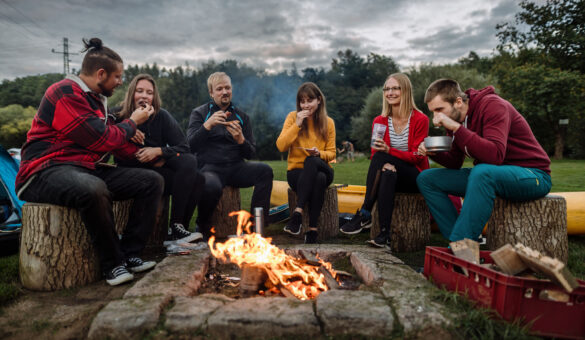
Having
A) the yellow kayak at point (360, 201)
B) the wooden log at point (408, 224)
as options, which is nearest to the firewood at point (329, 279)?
the wooden log at point (408, 224)

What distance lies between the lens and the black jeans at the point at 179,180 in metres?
3.53

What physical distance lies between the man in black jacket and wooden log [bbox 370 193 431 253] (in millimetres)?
1506

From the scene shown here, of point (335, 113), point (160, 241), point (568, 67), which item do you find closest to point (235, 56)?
point (335, 113)

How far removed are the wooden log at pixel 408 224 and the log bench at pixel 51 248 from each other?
109 inches

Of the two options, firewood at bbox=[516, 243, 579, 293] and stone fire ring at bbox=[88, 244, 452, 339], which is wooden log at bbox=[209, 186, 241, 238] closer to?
stone fire ring at bbox=[88, 244, 452, 339]

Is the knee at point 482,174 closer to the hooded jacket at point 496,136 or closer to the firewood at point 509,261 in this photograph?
the hooded jacket at point 496,136

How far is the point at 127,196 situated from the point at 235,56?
45.3 m

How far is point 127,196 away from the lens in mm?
2900

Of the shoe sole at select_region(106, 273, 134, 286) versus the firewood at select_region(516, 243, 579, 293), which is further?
the shoe sole at select_region(106, 273, 134, 286)

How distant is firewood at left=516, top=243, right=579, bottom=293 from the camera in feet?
5.25

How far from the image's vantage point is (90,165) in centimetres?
268

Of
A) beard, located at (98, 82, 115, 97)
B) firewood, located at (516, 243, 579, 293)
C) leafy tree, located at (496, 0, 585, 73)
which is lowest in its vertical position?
firewood, located at (516, 243, 579, 293)

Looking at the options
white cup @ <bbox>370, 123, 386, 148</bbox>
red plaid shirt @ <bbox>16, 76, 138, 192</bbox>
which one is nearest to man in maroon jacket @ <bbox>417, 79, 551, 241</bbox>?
white cup @ <bbox>370, 123, 386, 148</bbox>

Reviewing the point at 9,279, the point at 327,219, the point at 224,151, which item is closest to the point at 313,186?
the point at 327,219
